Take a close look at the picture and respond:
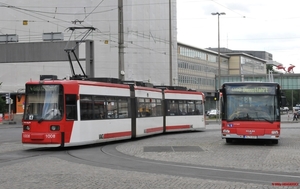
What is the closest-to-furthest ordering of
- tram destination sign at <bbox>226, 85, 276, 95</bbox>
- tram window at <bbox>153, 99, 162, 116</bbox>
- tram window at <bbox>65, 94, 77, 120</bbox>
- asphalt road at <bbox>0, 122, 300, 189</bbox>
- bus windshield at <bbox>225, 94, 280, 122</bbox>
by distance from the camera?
1. asphalt road at <bbox>0, 122, 300, 189</bbox>
2. tram window at <bbox>65, 94, 77, 120</bbox>
3. bus windshield at <bbox>225, 94, 280, 122</bbox>
4. tram destination sign at <bbox>226, 85, 276, 95</bbox>
5. tram window at <bbox>153, 99, 162, 116</bbox>

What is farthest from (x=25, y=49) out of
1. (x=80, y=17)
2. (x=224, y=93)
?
(x=224, y=93)

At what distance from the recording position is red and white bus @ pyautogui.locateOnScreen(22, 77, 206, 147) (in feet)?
61.6

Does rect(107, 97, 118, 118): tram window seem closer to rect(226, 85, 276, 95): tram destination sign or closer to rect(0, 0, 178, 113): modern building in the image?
rect(226, 85, 276, 95): tram destination sign

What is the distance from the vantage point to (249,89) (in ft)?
71.0

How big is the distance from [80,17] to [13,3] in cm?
949

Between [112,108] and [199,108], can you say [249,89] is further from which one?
[199,108]

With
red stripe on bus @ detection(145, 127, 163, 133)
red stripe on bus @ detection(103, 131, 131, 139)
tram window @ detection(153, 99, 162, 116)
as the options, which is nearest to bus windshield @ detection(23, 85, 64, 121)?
red stripe on bus @ detection(103, 131, 131, 139)

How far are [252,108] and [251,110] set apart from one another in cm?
11

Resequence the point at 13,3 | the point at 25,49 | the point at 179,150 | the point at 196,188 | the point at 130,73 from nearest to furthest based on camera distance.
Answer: the point at 196,188 → the point at 179,150 → the point at 25,49 → the point at 130,73 → the point at 13,3

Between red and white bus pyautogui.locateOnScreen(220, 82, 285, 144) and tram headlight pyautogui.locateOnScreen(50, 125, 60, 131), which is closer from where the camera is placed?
tram headlight pyautogui.locateOnScreen(50, 125, 60, 131)

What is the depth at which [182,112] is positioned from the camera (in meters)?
31.8

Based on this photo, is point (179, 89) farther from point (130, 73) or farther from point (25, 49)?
point (130, 73)

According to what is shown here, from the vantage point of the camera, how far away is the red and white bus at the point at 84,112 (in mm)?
18766

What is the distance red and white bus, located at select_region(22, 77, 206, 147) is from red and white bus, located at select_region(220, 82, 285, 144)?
478 centimetres
